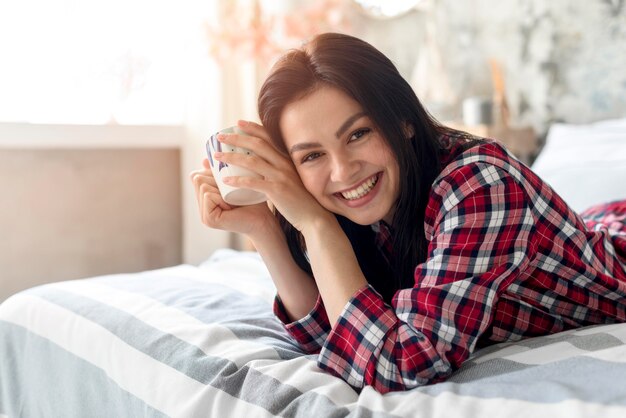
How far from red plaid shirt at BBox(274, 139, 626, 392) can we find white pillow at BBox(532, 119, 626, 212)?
812 mm

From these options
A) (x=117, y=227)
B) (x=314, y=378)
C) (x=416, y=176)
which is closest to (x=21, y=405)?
(x=314, y=378)

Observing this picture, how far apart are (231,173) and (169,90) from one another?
6.52ft

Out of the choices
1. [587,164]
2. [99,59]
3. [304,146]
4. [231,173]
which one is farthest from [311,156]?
[99,59]

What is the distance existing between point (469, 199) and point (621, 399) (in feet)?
1.11

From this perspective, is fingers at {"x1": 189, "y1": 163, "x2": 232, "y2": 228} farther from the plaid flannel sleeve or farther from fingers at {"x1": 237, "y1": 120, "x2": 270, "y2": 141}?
the plaid flannel sleeve

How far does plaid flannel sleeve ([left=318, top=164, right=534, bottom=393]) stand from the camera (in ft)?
2.98

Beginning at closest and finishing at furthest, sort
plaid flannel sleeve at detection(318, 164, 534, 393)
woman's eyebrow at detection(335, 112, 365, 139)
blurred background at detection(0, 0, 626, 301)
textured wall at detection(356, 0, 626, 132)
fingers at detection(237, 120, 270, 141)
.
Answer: plaid flannel sleeve at detection(318, 164, 534, 393) → woman's eyebrow at detection(335, 112, 365, 139) → fingers at detection(237, 120, 270, 141) → blurred background at detection(0, 0, 626, 301) → textured wall at detection(356, 0, 626, 132)

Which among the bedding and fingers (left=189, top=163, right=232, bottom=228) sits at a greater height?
fingers (left=189, top=163, right=232, bottom=228)

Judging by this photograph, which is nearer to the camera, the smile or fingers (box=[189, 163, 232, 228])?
the smile

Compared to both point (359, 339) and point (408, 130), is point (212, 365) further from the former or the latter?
point (408, 130)

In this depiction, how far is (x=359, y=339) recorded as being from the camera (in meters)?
0.95

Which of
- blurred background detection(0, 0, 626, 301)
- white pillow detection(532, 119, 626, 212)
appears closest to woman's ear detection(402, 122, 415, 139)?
white pillow detection(532, 119, 626, 212)

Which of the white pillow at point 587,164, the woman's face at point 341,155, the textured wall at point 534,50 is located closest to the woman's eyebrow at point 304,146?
the woman's face at point 341,155

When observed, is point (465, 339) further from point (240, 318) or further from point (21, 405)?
point (21, 405)
